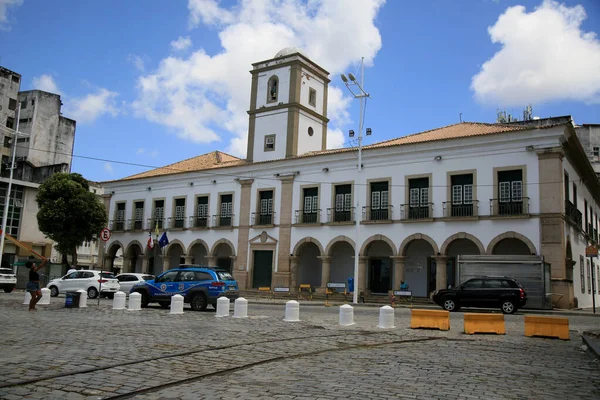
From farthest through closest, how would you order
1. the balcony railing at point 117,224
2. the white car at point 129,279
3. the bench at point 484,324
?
1. the balcony railing at point 117,224
2. the white car at point 129,279
3. the bench at point 484,324

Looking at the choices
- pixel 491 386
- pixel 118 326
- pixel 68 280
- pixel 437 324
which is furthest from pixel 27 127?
pixel 491 386

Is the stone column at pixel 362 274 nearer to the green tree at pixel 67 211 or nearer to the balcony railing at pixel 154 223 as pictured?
the balcony railing at pixel 154 223

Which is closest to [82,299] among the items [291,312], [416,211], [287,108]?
[291,312]

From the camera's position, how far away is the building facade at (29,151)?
45719 millimetres

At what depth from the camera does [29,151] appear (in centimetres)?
5019

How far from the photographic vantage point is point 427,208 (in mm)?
29031

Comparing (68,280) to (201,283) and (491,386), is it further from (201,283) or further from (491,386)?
(491,386)

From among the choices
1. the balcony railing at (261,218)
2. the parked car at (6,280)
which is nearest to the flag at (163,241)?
the balcony railing at (261,218)

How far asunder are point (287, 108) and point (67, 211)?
16.5 meters

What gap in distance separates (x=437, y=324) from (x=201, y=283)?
8.78m

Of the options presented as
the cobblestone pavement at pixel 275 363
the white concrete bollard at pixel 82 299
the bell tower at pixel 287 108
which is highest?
the bell tower at pixel 287 108

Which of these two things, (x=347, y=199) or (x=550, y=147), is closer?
(x=550, y=147)

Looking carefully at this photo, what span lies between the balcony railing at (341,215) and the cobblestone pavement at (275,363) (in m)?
18.2

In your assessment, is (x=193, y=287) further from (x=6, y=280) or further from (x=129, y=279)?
(x=6, y=280)
